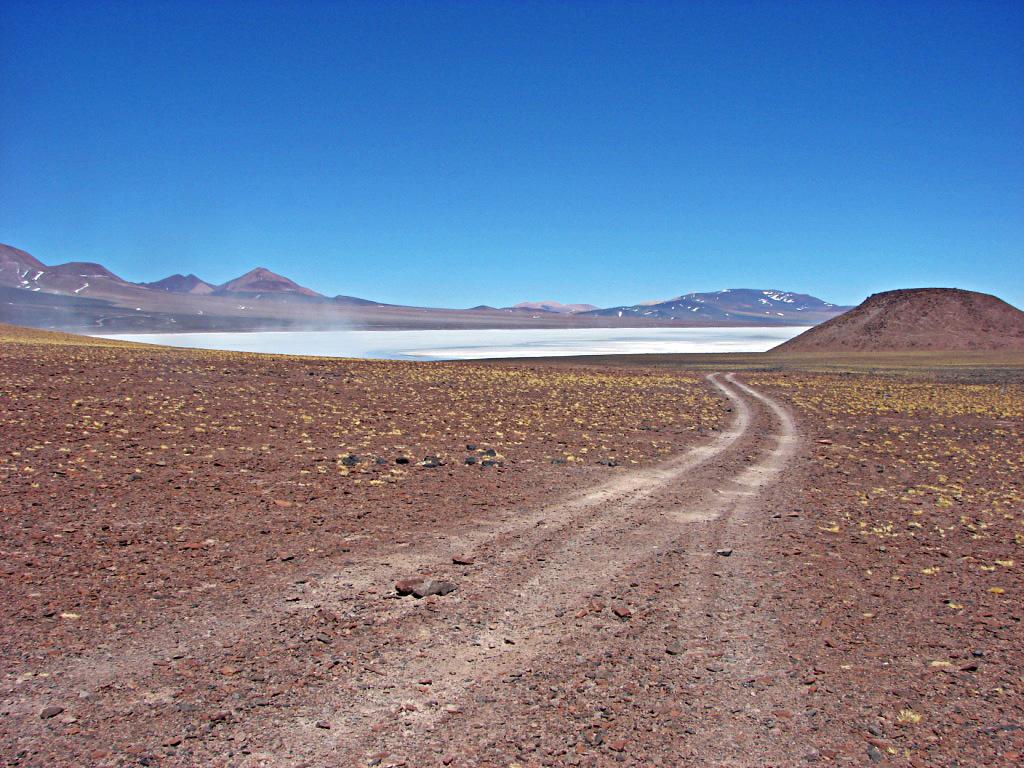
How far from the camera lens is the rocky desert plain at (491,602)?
414 cm

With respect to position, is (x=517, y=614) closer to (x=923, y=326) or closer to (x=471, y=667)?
(x=471, y=667)

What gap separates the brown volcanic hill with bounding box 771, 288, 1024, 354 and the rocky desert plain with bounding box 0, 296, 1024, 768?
8407 centimetres

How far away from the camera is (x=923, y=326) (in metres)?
92.6

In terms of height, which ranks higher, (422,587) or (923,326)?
(923,326)

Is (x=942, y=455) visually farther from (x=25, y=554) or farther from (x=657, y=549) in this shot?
(x=25, y=554)

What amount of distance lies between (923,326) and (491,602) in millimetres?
101957

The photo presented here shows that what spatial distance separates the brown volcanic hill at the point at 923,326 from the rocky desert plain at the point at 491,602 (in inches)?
3310

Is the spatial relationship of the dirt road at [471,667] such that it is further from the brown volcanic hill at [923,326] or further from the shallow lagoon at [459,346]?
the brown volcanic hill at [923,326]

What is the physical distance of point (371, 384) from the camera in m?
24.7

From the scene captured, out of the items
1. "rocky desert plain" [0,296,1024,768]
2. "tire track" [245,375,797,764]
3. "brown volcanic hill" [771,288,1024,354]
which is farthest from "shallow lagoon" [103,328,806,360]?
"tire track" [245,375,797,764]

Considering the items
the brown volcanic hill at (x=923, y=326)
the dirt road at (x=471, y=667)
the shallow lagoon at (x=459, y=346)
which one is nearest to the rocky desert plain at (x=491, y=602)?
the dirt road at (x=471, y=667)

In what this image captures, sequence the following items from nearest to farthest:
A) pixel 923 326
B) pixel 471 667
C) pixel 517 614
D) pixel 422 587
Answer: pixel 471 667 < pixel 517 614 < pixel 422 587 < pixel 923 326

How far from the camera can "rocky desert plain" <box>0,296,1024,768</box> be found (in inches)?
163

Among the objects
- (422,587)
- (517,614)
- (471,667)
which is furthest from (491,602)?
(471,667)
